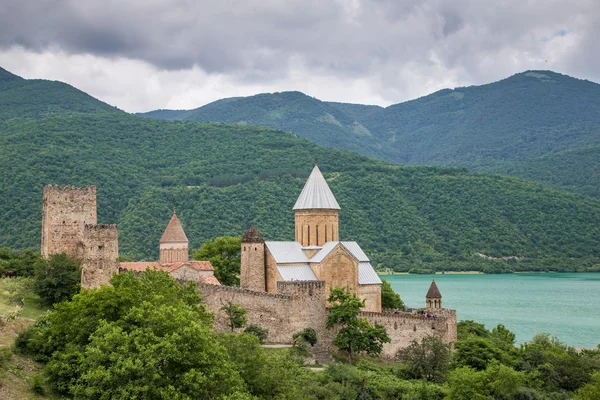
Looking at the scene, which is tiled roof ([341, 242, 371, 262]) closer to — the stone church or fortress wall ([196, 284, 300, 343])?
the stone church

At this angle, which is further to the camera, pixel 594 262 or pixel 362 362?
pixel 594 262

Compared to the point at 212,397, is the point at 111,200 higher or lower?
higher

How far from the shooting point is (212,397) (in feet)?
48.8

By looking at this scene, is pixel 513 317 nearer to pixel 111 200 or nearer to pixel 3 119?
pixel 111 200

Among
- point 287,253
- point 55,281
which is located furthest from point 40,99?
point 55,281

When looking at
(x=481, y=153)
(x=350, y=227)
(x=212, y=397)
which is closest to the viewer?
(x=212, y=397)

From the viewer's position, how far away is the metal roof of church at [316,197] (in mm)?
→ 31109

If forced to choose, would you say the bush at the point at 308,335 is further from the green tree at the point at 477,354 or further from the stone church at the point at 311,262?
the green tree at the point at 477,354

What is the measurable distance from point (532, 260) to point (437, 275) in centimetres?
1091

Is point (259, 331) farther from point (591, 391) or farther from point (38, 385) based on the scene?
point (591, 391)

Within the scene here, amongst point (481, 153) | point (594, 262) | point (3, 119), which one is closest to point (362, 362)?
point (594, 262)

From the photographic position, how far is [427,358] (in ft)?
82.1

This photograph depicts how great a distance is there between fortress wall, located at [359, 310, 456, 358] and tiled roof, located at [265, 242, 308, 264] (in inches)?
163

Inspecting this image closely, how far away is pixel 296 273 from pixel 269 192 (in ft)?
157
